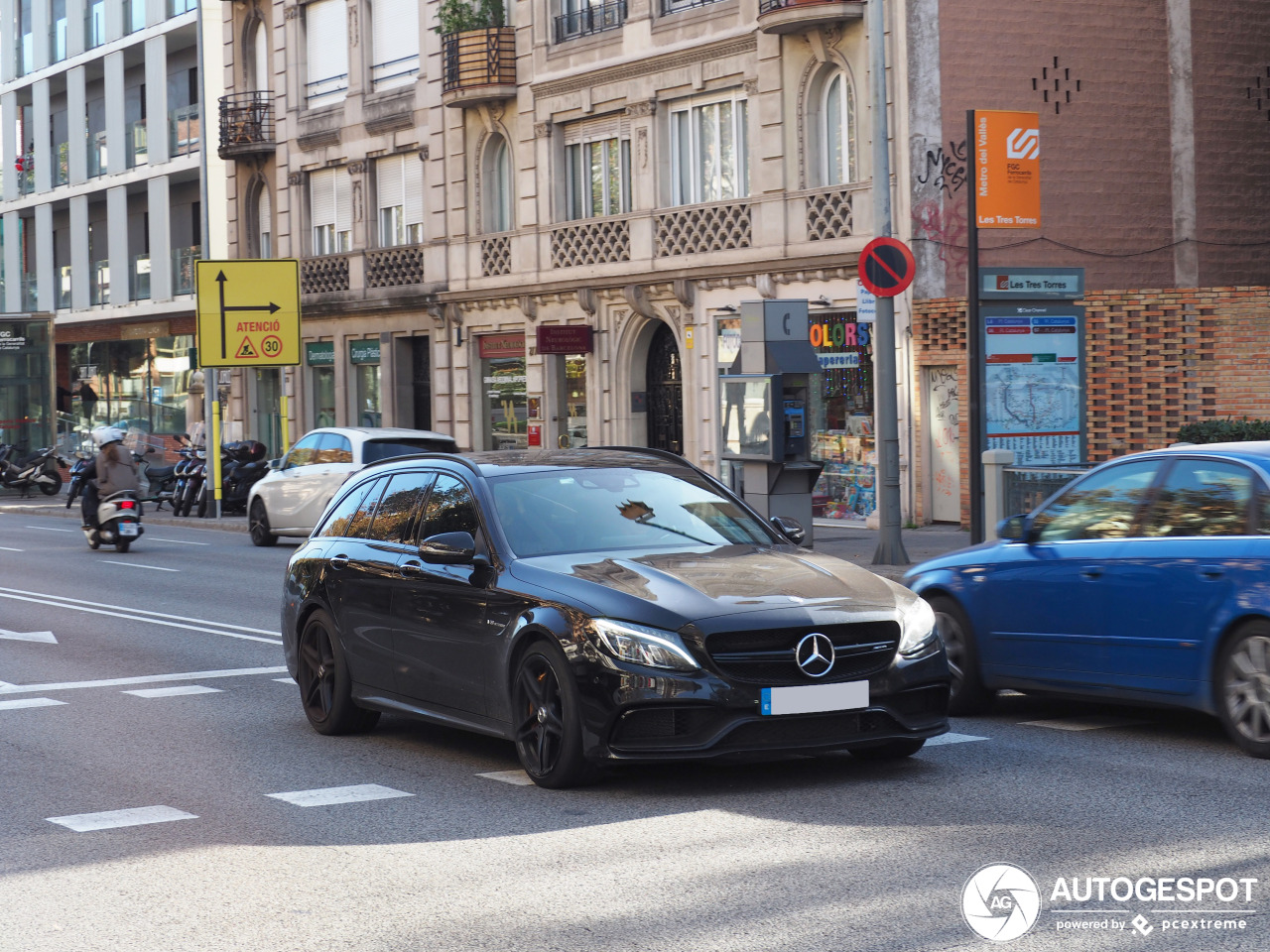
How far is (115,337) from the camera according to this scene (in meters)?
50.1

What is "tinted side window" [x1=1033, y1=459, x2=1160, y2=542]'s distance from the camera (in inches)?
350

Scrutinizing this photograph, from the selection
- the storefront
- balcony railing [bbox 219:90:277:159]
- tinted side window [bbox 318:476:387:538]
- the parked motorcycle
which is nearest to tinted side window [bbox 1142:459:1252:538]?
tinted side window [bbox 318:476:387:538]

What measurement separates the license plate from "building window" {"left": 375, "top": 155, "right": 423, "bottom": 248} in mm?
28689

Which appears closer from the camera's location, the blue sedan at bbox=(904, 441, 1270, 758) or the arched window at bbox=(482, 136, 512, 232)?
the blue sedan at bbox=(904, 441, 1270, 758)

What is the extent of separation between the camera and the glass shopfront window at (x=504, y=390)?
107ft

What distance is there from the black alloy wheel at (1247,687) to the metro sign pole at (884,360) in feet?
33.2

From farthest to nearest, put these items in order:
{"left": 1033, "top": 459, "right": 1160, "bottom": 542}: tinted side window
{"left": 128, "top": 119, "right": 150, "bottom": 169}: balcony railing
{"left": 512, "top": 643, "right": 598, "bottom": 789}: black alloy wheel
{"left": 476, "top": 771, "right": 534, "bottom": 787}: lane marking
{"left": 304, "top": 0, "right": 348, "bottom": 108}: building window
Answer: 1. {"left": 128, "top": 119, "right": 150, "bottom": 169}: balcony railing
2. {"left": 304, "top": 0, "right": 348, "bottom": 108}: building window
3. {"left": 1033, "top": 459, "right": 1160, "bottom": 542}: tinted side window
4. {"left": 476, "top": 771, "right": 534, "bottom": 787}: lane marking
5. {"left": 512, "top": 643, "right": 598, "bottom": 789}: black alloy wheel

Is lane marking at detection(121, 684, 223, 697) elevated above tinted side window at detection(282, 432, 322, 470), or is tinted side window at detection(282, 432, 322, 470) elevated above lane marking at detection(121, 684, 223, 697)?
tinted side window at detection(282, 432, 322, 470)

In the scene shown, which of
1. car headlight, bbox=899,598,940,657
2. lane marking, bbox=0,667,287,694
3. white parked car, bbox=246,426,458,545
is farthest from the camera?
white parked car, bbox=246,426,458,545

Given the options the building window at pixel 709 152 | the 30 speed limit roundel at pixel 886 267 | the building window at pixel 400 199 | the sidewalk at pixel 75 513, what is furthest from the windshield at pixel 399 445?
the building window at pixel 400 199

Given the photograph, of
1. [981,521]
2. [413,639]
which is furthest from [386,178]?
[413,639]

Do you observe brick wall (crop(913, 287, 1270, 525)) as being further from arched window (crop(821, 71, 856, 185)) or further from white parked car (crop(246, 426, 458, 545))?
white parked car (crop(246, 426, 458, 545))

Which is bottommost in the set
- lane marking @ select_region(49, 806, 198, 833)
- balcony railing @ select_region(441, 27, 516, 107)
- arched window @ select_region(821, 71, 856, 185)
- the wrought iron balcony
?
lane marking @ select_region(49, 806, 198, 833)

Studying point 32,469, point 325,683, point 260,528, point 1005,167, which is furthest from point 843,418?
point 32,469
